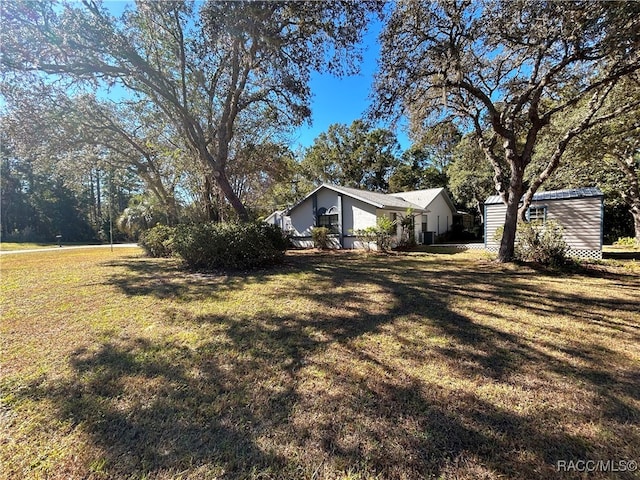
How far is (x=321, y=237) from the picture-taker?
1636cm

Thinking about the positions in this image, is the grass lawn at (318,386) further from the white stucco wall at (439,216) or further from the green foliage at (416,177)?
the green foliage at (416,177)

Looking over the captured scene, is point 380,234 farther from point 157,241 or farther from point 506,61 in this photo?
point 157,241

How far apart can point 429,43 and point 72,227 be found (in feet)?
136

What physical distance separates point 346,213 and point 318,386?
13735 mm

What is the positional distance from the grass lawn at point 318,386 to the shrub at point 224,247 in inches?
111

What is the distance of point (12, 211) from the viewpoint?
102ft

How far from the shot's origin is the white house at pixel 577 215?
37.1 ft

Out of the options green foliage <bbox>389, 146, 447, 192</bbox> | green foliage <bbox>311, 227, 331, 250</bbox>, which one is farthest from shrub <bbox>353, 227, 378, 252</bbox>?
green foliage <bbox>389, 146, 447, 192</bbox>

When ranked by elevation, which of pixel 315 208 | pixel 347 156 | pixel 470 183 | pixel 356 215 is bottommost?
pixel 356 215

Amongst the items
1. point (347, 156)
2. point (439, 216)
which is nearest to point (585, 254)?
point (439, 216)

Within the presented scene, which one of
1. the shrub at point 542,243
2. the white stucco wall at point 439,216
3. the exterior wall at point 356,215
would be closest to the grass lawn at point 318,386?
the shrub at point 542,243

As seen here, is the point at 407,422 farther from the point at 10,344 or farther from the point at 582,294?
the point at 582,294

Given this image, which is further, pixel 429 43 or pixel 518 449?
pixel 429 43

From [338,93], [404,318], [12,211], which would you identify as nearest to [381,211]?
[338,93]
